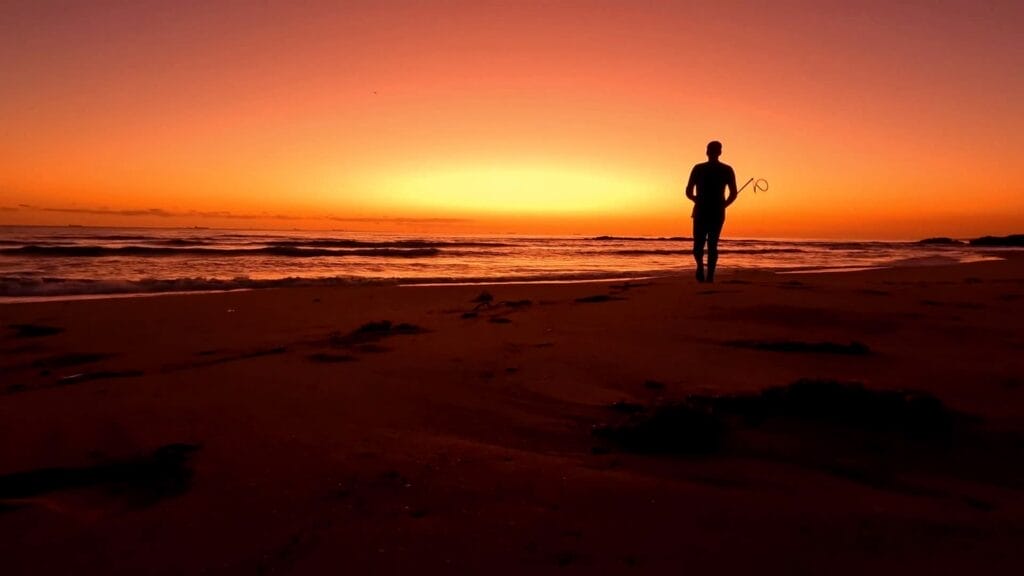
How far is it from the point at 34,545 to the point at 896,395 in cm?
288

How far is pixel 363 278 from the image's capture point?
42.3ft

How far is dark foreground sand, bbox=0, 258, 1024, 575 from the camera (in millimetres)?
1520

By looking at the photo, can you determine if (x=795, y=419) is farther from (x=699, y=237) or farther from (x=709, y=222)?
(x=699, y=237)

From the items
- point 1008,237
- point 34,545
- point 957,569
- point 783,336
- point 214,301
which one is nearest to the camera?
point 957,569

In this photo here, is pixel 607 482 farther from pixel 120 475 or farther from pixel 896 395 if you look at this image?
pixel 120 475

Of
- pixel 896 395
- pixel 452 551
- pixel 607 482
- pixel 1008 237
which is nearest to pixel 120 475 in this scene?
pixel 452 551

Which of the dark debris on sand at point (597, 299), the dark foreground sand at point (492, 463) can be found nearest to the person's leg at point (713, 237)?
the dark debris on sand at point (597, 299)

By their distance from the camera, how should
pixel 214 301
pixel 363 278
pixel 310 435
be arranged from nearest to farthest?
1. pixel 310 435
2. pixel 214 301
3. pixel 363 278

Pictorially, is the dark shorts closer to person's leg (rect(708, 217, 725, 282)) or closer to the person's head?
person's leg (rect(708, 217, 725, 282))

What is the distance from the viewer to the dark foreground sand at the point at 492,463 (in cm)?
152

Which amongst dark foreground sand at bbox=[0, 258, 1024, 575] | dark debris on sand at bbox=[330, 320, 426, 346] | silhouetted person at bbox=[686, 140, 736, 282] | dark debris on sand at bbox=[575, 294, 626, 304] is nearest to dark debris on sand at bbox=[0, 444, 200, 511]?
dark foreground sand at bbox=[0, 258, 1024, 575]

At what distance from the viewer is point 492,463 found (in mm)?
2072

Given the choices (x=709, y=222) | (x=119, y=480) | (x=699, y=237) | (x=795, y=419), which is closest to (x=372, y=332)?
(x=119, y=480)

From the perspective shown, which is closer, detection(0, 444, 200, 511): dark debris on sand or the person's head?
detection(0, 444, 200, 511): dark debris on sand
